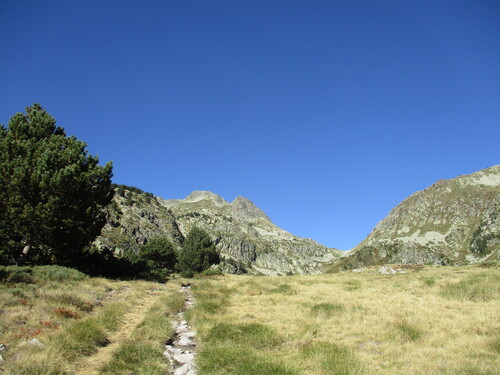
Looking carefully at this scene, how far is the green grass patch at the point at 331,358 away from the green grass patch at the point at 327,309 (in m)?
4.81

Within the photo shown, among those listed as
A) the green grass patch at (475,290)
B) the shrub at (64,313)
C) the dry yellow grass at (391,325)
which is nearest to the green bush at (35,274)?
the shrub at (64,313)

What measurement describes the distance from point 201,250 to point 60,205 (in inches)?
2323

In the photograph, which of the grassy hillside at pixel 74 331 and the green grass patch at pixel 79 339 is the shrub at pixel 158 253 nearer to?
the grassy hillside at pixel 74 331

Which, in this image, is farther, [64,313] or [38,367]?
[64,313]

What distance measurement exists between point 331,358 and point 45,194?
2725 centimetres

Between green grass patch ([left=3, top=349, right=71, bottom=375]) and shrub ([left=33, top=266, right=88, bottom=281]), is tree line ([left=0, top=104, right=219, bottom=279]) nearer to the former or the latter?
shrub ([left=33, top=266, right=88, bottom=281])

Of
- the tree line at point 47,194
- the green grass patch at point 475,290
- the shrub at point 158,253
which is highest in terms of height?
the tree line at point 47,194

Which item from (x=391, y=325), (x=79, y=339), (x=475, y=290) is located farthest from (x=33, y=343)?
(x=475, y=290)

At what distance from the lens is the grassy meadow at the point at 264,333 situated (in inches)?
335

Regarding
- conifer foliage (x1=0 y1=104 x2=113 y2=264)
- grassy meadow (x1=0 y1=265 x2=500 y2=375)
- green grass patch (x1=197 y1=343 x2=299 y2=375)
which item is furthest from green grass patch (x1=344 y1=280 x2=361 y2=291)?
conifer foliage (x1=0 y1=104 x2=113 y2=264)

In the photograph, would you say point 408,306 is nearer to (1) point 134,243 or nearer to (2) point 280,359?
(2) point 280,359

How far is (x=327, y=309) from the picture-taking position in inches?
619

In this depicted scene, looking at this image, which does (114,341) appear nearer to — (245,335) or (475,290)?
(245,335)

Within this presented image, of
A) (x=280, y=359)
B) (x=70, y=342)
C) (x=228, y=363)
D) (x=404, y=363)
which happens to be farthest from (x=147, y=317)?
(x=404, y=363)
